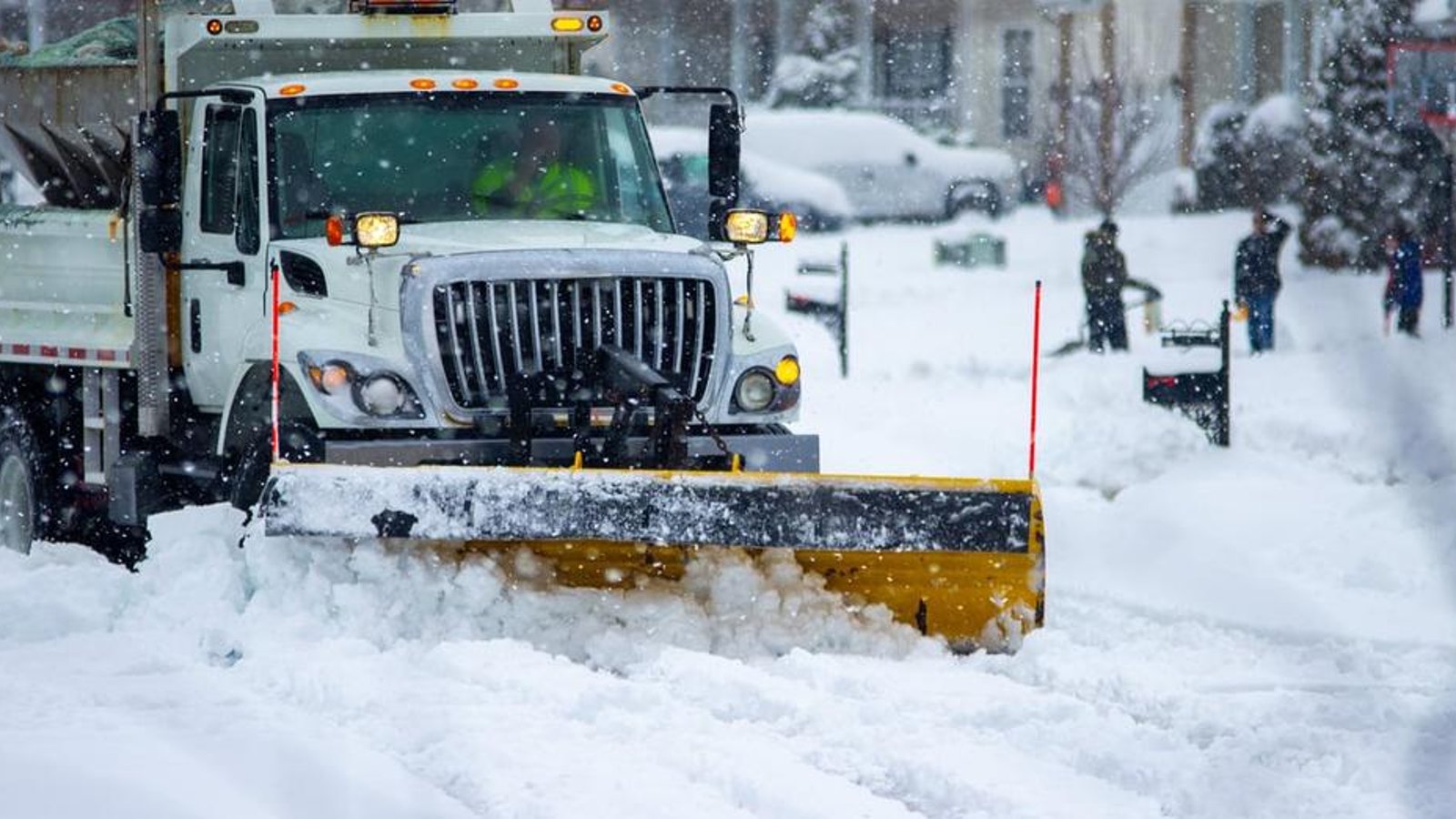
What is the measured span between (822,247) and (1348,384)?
3052cm

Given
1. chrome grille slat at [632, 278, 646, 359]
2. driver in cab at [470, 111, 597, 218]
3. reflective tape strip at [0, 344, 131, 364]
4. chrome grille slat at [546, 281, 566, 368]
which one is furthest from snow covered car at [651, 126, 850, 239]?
chrome grille slat at [546, 281, 566, 368]

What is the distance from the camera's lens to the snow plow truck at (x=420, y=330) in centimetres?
766

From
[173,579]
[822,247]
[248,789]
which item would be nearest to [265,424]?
[173,579]

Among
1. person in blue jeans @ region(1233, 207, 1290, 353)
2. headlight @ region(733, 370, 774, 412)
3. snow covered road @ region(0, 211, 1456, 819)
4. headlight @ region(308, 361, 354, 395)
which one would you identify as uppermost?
headlight @ region(308, 361, 354, 395)

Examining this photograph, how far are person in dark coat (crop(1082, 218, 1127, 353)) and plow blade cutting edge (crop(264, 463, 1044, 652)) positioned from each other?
1463cm

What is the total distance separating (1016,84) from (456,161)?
33465mm

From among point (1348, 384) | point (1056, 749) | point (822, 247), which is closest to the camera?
point (1348, 384)

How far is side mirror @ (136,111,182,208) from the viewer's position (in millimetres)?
9008

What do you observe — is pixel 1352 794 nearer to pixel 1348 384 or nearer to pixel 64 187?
pixel 1348 384

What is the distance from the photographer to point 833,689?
7.27 metres

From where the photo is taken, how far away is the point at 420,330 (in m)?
8.21

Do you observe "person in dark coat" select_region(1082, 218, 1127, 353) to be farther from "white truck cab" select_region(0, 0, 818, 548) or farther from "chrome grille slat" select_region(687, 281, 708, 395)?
"chrome grille slat" select_region(687, 281, 708, 395)

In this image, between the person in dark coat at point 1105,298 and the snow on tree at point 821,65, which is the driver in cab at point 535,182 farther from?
the snow on tree at point 821,65

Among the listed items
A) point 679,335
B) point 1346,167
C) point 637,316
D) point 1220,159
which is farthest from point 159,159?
point 1220,159
